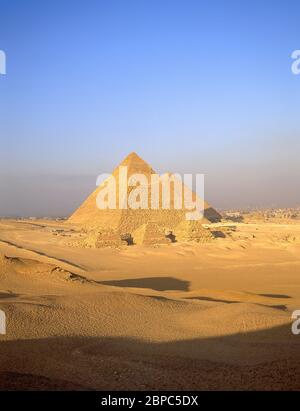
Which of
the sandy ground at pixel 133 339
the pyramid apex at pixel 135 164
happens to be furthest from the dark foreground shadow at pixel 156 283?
the pyramid apex at pixel 135 164

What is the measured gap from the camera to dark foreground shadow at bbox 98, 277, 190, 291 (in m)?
13.0

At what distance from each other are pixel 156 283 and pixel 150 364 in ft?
30.6

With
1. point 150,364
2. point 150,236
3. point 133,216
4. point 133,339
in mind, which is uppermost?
point 150,364

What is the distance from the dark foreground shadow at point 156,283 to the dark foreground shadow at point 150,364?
7142 millimetres

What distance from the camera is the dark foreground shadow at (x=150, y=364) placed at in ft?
12.6

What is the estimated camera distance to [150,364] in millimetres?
4512

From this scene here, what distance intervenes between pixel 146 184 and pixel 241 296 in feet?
90.9

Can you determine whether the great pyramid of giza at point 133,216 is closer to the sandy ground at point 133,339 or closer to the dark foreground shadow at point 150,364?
the sandy ground at point 133,339

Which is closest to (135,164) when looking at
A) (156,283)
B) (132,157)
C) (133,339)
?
(132,157)

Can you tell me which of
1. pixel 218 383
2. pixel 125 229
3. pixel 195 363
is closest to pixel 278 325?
pixel 195 363

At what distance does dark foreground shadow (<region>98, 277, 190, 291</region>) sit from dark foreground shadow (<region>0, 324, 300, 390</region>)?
714 centimetres

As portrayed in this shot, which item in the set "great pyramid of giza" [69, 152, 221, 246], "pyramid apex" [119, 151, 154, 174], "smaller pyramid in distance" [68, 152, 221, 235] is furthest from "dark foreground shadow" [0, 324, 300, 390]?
"pyramid apex" [119, 151, 154, 174]

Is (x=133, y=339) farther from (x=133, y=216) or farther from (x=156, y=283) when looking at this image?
(x=133, y=216)
